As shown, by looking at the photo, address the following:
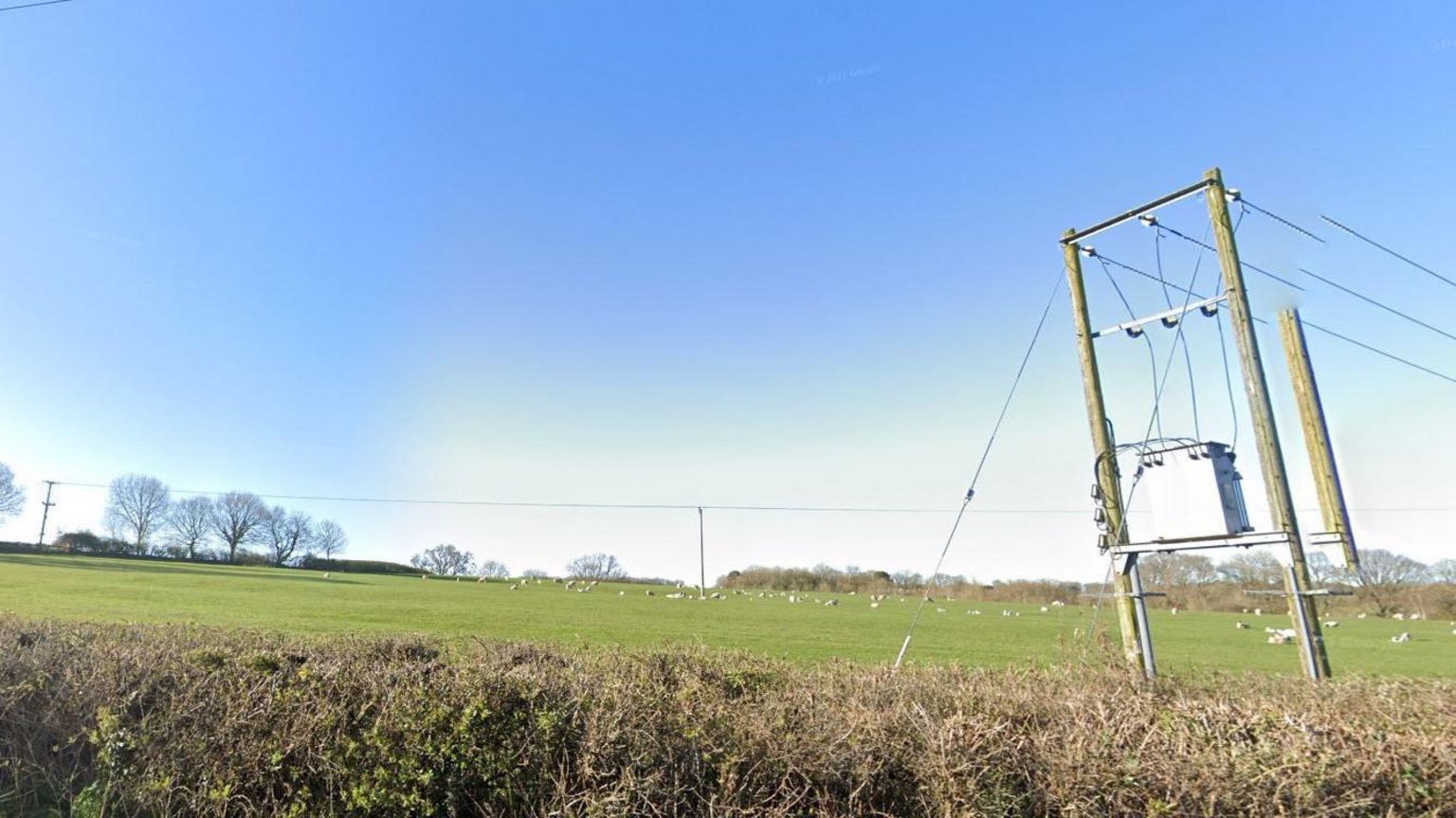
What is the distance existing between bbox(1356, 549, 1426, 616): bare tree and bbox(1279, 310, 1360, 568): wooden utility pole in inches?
2294

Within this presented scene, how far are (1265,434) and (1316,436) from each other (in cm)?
75

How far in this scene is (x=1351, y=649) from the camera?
23.1 m

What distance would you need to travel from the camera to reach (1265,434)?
7.62 metres

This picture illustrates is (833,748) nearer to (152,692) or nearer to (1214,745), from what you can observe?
(1214,745)

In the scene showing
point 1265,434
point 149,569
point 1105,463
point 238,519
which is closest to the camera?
point 1265,434

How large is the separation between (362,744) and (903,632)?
25.3 m

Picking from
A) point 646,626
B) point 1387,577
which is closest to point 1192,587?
point 1387,577

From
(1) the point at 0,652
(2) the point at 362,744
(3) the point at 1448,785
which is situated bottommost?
(3) the point at 1448,785

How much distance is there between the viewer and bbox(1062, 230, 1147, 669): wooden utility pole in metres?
8.33

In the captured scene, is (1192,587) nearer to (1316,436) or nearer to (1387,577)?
(1387,577)

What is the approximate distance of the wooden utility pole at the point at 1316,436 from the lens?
24.5 ft

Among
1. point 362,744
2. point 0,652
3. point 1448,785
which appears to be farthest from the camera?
point 0,652

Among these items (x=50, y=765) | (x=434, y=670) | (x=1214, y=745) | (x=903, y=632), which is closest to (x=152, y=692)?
(x=50, y=765)

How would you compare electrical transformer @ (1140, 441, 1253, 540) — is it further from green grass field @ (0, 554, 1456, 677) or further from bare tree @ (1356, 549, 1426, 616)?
bare tree @ (1356, 549, 1426, 616)
